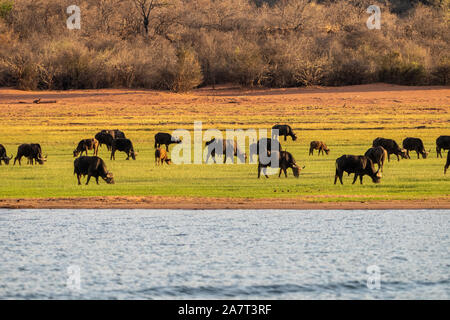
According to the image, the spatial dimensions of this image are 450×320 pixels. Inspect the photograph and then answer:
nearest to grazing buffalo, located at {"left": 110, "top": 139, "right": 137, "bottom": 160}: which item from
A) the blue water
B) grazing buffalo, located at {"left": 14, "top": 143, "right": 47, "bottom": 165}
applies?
grazing buffalo, located at {"left": 14, "top": 143, "right": 47, "bottom": 165}

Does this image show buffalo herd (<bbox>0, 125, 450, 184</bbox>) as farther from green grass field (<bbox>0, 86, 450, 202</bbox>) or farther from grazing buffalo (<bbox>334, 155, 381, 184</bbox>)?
green grass field (<bbox>0, 86, 450, 202</bbox>)

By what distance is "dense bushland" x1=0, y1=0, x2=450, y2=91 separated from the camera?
51875mm

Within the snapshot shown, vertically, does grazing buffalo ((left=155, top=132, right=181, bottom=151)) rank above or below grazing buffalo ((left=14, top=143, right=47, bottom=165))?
above

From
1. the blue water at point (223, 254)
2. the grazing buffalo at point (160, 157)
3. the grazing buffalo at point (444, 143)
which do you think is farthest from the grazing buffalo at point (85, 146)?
the grazing buffalo at point (444, 143)

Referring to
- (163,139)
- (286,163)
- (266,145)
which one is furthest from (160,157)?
(286,163)

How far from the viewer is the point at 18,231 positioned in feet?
55.0

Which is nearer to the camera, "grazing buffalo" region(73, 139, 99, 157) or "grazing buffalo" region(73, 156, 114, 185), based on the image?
"grazing buffalo" region(73, 156, 114, 185)

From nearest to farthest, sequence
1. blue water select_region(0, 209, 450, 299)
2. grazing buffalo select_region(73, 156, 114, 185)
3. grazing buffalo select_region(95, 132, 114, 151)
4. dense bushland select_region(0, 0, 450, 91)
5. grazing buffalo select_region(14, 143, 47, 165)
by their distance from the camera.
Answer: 1. blue water select_region(0, 209, 450, 299)
2. grazing buffalo select_region(73, 156, 114, 185)
3. grazing buffalo select_region(14, 143, 47, 165)
4. grazing buffalo select_region(95, 132, 114, 151)
5. dense bushland select_region(0, 0, 450, 91)

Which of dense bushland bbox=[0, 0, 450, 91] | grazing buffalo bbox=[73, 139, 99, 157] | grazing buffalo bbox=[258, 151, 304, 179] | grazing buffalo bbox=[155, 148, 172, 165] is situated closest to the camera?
grazing buffalo bbox=[258, 151, 304, 179]

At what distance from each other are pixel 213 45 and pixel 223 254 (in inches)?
1819

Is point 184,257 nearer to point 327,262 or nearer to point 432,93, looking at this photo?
point 327,262

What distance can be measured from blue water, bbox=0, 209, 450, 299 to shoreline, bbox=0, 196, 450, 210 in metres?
0.48
